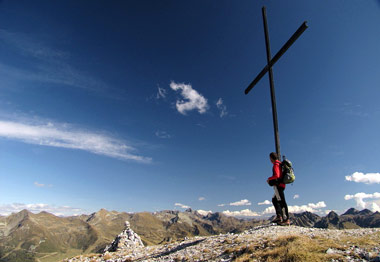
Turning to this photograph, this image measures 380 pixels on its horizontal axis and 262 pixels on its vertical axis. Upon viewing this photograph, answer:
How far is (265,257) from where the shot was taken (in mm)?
9312

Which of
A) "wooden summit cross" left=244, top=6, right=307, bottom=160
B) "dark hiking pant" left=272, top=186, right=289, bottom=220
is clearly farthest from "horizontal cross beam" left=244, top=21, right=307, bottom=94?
"dark hiking pant" left=272, top=186, right=289, bottom=220

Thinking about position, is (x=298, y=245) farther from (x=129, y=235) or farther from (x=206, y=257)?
(x=129, y=235)

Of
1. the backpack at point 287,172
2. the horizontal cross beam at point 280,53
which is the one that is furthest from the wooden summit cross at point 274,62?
the backpack at point 287,172

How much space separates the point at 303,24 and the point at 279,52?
7.27 feet

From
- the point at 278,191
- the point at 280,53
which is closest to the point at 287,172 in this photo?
the point at 278,191

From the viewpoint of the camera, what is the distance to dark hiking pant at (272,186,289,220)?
1284 centimetres

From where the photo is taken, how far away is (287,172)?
1214 centimetres

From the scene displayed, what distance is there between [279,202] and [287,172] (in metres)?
2.42

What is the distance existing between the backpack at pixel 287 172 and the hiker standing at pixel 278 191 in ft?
0.84

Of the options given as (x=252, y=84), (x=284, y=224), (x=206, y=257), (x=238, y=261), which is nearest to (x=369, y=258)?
(x=238, y=261)

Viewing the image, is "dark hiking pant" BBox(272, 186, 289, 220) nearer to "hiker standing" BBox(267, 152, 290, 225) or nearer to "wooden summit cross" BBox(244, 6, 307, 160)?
"hiker standing" BBox(267, 152, 290, 225)

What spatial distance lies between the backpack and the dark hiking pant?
34.5 inches

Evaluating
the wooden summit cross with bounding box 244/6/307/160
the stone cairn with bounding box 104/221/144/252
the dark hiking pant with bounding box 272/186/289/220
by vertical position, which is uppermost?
the wooden summit cross with bounding box 244/6/307/160

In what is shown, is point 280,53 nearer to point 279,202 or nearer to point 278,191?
point 278,191
